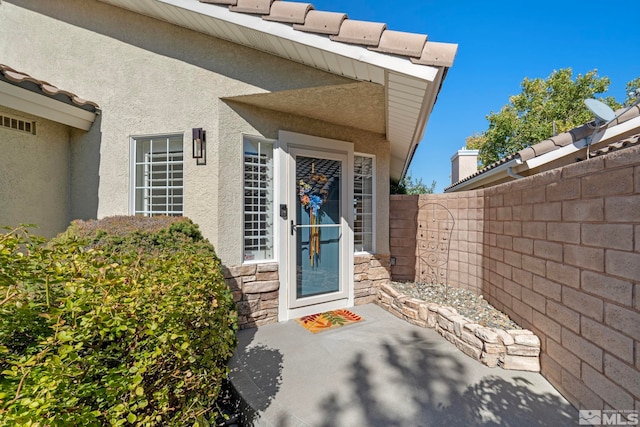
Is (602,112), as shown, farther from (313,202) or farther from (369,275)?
(313,202)

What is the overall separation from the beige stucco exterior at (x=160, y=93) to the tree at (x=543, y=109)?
75.3ft

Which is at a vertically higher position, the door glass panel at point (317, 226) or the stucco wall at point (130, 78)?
the stucco wall at point (130, 78)

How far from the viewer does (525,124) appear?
22750 mm

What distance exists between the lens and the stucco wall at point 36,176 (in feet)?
14.9

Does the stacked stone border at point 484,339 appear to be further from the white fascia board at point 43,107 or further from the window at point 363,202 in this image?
the white fascia board at point 43,107

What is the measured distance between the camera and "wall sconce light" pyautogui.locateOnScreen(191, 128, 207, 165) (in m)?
4.89

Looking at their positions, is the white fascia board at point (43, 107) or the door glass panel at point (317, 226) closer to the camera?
the white fascia board at point (43, 107)

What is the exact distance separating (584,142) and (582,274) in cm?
509

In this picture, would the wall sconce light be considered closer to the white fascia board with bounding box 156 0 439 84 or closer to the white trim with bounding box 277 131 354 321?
the white trim with bounding box 277 131 354 321

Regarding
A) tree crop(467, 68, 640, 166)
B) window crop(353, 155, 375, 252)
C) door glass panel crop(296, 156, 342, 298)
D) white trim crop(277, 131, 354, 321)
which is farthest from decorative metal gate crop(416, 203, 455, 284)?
tree crop(467, 68, 640, 166)

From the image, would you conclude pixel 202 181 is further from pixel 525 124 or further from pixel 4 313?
pixel 525 124

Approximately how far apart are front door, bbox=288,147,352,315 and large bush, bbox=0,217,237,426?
10.5 ft

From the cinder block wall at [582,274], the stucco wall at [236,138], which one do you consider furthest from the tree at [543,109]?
the stucco wall at [236,138]

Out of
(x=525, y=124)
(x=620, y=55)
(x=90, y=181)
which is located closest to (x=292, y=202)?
(x=90, y=181)
